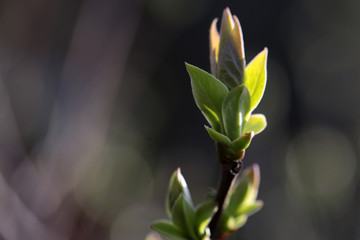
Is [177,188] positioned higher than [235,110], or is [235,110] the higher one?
[235,110]

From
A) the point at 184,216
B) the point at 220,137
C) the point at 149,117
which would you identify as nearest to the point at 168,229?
the point at 184,216

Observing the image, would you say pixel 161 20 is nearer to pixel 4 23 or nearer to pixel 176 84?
pixel 176 84

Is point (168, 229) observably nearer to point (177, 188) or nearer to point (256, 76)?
point (177, 188)

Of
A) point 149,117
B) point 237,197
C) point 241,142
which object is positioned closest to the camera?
point 241,142

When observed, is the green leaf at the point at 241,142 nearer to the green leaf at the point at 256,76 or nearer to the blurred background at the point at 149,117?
the green leaf at the point at 256,76

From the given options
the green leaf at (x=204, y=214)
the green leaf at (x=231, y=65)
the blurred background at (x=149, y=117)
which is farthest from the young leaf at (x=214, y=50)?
the blurred background at (x=149, y=117)

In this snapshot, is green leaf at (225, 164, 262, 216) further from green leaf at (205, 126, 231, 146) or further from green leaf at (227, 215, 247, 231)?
green leaf at (205, 126, 231, 146)
